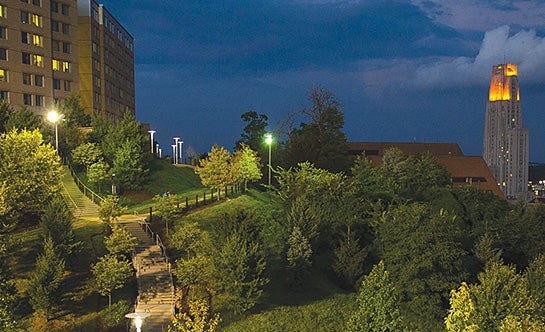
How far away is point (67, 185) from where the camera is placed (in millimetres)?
50219

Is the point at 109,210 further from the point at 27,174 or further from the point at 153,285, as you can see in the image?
the point at 153,285

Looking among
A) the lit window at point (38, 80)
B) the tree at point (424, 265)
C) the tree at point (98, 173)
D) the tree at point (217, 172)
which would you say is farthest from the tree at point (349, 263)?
the lit window at point (38, 80)

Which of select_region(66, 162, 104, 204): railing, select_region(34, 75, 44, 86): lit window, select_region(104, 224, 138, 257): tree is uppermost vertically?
select_region(34, 75, 44, 86): lit window

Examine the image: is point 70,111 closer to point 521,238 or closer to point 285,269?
point 285,269

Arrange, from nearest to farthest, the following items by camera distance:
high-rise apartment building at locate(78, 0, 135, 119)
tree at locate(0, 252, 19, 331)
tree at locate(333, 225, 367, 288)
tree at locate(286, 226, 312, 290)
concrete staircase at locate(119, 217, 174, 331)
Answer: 1. tree at locate(0, 252, 19, 331)
2. concrete staircase at locate(119, 217, 174, 331)
3. tree at locate(286, 226, 312, 290)
4. tree at locate(333, 225, 367, 288)
5. high-rise apartment building at locate(78, 0, 135, 119)

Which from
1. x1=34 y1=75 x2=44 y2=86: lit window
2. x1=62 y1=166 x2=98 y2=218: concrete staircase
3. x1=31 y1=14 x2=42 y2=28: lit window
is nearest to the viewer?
x1=62 y1=166 x2=98 y2=218: concrete staircase

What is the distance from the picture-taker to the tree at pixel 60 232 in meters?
28.3

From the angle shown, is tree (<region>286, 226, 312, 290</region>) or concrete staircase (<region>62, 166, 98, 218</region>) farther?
concrete staircase (<region>62, 166, 98, 218</region>)

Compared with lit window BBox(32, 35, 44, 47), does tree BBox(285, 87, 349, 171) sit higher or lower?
lower

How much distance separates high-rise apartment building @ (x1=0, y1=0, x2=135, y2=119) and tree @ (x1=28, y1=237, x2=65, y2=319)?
185 ft

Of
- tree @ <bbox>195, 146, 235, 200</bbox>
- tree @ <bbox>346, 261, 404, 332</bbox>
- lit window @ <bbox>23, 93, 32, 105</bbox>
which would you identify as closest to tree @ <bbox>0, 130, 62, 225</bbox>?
tree @ <bbox>195, 146, 235, 200</bbox>

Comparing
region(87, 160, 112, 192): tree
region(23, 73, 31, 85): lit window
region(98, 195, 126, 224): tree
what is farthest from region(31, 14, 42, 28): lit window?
region(98, 195, 126, 224): tree

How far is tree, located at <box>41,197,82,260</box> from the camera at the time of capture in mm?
28297

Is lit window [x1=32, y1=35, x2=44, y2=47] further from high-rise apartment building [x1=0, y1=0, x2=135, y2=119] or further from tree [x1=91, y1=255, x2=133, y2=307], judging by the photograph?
tree [x1=91, y1=255, x2=133, y2=307]
